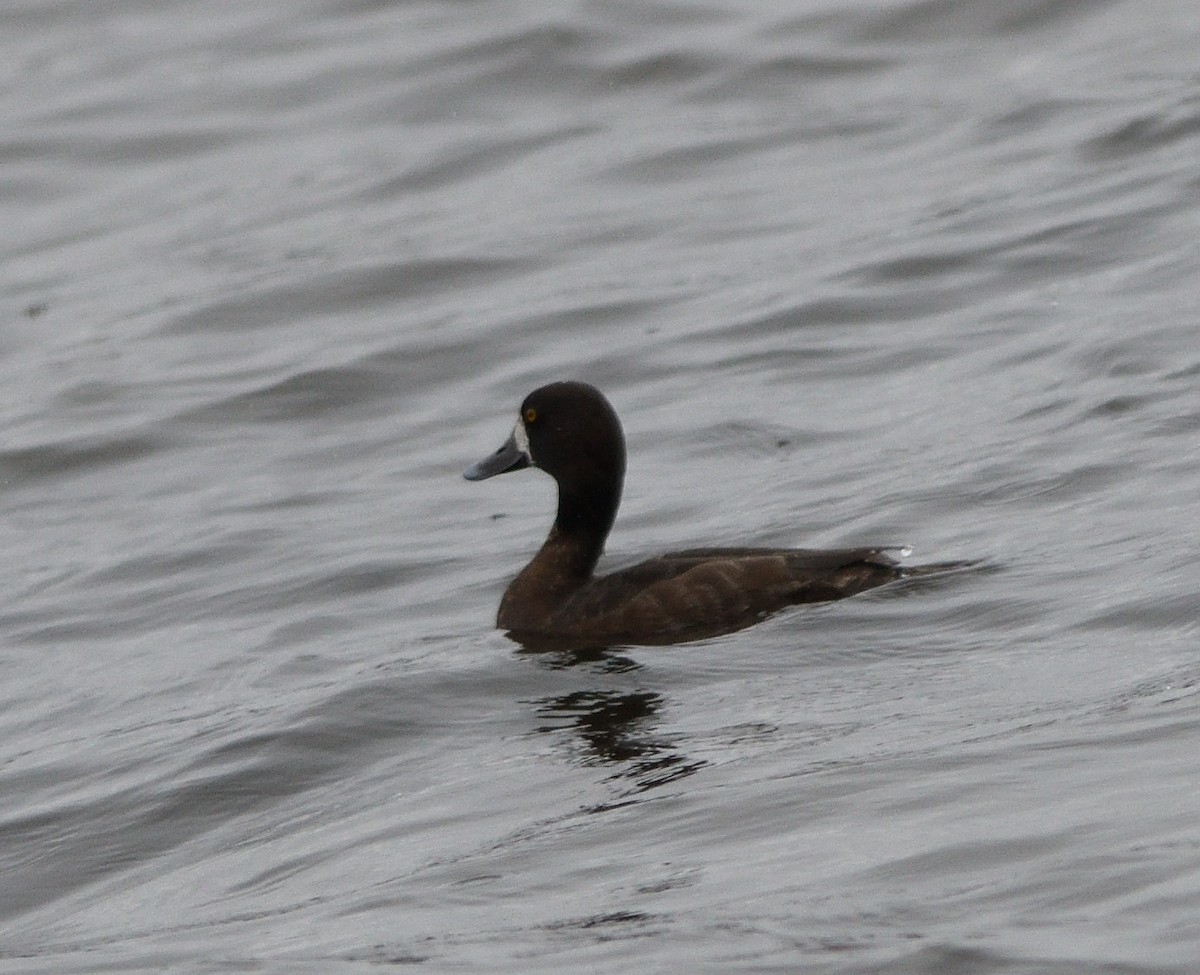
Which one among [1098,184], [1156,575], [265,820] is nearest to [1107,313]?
[1098,184]

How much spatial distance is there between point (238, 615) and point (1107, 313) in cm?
494

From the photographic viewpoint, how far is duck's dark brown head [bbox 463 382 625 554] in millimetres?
9203

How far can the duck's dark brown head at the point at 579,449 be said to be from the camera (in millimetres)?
9203

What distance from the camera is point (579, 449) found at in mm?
9219

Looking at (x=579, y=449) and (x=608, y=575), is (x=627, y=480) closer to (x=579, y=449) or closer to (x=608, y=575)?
(x=579, y=449)

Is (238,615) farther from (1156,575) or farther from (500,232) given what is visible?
(500,232)

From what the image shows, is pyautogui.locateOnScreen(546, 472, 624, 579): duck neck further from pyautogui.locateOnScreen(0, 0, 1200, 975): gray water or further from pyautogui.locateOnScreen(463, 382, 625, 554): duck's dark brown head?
pyautogui.locateOnScreen(0, 0, 1200, 975): gray water

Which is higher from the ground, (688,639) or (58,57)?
(58,57)

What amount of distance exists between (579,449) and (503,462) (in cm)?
38

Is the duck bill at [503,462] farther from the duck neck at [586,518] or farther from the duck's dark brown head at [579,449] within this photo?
the duck neck at [586,518]

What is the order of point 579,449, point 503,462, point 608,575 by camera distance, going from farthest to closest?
point 503,462, point 579,449, point 608,575

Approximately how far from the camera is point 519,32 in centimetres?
2075

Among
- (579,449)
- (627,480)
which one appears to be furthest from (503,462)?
(627,480)

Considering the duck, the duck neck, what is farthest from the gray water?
the duck neck
